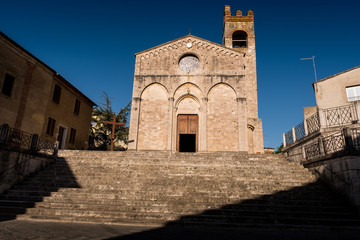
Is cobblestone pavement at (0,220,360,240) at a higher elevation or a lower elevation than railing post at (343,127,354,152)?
lower

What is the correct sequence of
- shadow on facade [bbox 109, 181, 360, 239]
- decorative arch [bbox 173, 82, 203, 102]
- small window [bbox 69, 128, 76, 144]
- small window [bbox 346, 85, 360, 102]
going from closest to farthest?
shadow on facade [bbox 109, 181, 360, 239]
small window [bbox 346, 85, 360, 102]
small window [bbox 69, 128, 76, 144]
decorative arch [bbox 173, 82, 203, 102]

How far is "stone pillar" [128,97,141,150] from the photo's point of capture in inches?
687

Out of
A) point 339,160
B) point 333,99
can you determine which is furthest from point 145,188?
point 333,99

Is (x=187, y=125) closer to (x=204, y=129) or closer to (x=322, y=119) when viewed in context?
(x=204, y=129)

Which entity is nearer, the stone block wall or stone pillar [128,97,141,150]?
the stone block wall

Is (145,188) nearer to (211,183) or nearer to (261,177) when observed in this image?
(211,183)

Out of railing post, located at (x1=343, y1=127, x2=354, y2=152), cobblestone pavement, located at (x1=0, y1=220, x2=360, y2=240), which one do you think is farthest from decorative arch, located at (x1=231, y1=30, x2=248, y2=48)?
cobblestone pavement, located at (x1=0, y1=220, x2=360, y2=240)

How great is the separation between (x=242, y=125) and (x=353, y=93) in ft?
24.9

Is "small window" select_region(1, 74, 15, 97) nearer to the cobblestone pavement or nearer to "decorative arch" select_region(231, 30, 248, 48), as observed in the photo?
the cobblestone pavement

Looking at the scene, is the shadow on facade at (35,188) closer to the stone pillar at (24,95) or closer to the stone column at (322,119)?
the stone pillar at (24,95)

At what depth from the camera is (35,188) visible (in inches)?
345

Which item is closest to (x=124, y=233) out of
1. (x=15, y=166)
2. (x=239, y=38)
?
(x=15, y=166)

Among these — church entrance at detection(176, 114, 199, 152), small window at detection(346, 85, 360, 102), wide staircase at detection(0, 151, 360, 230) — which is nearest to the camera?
wide staircase at detection(0, 151, 360, 230)

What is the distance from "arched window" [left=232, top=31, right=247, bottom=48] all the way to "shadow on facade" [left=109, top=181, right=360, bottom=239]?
21.6 meters
